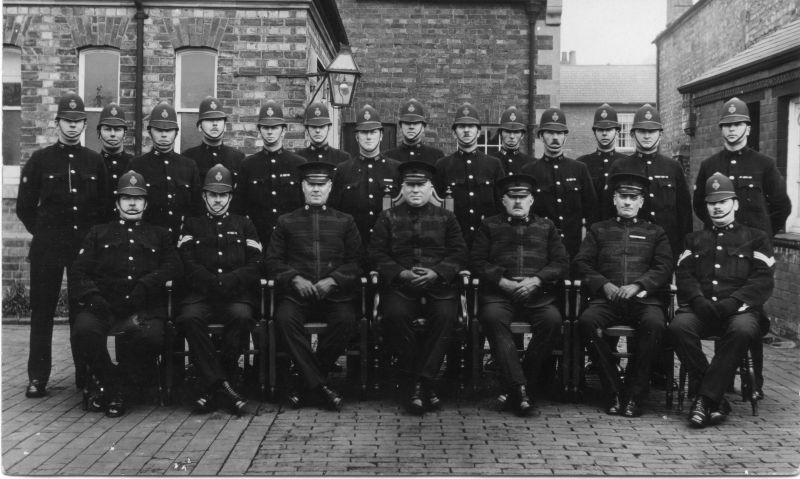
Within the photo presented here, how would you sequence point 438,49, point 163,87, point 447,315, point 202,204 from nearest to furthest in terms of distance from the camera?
1. point 447,315
2. point 202,204
3. point 163,87
4. point 438,49

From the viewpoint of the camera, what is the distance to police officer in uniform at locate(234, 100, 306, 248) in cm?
650

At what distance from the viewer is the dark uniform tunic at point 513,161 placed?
22.0ft

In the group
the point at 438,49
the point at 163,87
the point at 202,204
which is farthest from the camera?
the point at 438,49

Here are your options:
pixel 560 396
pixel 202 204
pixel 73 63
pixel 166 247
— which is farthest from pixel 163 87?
pixel 560 396

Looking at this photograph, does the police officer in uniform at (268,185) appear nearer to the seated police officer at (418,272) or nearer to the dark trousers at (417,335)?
the seated police officer at (418,272)

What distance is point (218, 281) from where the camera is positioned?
568cm

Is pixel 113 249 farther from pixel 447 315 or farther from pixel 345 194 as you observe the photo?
pixel 447 315

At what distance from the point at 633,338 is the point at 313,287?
96.1 inches

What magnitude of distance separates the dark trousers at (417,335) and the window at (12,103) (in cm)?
674

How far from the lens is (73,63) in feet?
31.9

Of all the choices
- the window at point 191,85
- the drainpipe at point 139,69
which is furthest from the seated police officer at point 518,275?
the drainpipe at point 139,69

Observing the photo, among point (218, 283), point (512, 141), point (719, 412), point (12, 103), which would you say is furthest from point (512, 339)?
point (12, 103)

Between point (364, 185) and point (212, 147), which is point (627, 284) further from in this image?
point (212, 147)

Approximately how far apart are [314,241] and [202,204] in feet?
3.86
